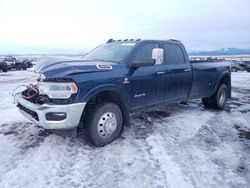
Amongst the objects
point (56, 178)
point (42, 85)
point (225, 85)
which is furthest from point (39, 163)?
point (225, 85)

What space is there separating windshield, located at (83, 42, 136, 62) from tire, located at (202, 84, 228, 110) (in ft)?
11.2

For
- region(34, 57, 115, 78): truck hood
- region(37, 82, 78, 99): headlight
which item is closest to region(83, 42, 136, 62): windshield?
region(34, 57, 115, 78): truck hood

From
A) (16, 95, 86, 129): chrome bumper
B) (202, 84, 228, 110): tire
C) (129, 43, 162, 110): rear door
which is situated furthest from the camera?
(202, 84, 228, 110): tire

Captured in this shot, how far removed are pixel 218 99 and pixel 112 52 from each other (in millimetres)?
3742

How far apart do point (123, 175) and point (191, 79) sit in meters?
3.70

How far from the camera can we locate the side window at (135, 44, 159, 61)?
17.3 ft

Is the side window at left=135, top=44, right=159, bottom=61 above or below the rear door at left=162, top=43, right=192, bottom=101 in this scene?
above

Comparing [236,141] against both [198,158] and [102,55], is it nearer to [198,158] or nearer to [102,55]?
[198,158]

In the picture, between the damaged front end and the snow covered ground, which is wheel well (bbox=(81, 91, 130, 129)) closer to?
the damaged front end

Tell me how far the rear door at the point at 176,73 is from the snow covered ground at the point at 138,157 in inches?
26.8

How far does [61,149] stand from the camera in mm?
4512

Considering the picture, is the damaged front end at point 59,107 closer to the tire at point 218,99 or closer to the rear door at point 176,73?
the rear door at point 176,73

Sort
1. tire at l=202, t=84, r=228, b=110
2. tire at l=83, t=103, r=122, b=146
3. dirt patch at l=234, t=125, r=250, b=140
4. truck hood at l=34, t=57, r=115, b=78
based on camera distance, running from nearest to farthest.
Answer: truck hood at l=34, t=57, r=115, b=78
tire at l=83, t=103, r=122, b=146
dirt patch at l=234, t=125, r=250, b=140
tire at l=202, t=84, r=228, b=110

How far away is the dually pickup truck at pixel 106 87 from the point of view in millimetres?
4062
